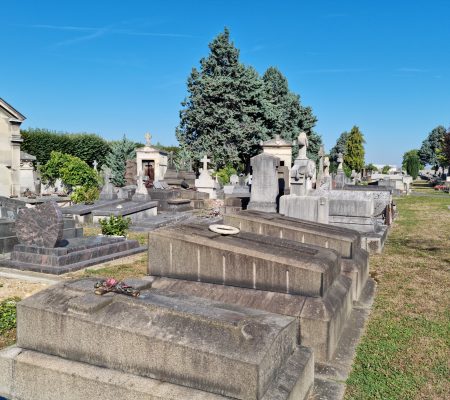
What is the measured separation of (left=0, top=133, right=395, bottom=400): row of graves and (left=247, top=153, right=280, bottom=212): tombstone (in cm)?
459

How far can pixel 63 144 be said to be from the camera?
39156 millimetres

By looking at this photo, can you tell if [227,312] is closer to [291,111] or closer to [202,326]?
[202,326]

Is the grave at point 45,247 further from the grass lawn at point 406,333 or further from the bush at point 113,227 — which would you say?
the grass lawn at point 406,333

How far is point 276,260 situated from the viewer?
430 centimetres

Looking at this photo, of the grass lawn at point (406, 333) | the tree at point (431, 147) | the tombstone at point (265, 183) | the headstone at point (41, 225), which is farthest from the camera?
the tree at point (431, 147)

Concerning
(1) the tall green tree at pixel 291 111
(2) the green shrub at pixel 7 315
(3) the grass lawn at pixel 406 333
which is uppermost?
(1) the tall green tree at pixel 291 111

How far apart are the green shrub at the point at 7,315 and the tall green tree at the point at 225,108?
31507 millimetres

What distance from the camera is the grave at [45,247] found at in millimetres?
7863

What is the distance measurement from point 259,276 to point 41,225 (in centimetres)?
552

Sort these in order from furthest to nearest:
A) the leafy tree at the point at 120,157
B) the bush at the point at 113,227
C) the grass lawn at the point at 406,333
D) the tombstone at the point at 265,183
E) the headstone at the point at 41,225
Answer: the leafy tree at the point at 120,157
the bush at the point at 113,227
the tombstone at the point at 265,183
the headstone at the point at 41,225
the grass lawn at the point at 406,333

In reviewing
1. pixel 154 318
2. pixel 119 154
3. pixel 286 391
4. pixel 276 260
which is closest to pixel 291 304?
pixel 276 260

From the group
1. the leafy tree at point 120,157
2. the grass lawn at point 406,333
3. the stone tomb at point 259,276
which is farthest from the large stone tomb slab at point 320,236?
the leafy tree at point 120,157

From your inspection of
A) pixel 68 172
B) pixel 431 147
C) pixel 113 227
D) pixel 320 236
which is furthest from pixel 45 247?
pixel 431 147

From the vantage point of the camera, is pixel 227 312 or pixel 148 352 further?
pixel 227 312
